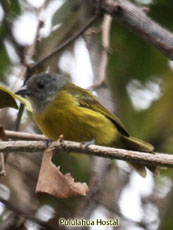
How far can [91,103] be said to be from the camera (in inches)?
146

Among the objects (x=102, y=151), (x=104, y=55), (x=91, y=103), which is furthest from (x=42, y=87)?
(x=102, y=151)

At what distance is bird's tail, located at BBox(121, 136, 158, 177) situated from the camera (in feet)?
10.9

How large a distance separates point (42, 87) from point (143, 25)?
2.01 m

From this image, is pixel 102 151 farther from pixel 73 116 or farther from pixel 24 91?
pixel 24 91

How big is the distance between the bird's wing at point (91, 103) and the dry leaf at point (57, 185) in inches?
57.0

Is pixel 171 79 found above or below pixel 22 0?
below

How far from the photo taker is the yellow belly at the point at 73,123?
335cm

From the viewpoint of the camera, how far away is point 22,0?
379cm

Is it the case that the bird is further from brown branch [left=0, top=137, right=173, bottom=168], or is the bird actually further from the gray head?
brown branch [left=0, top=137, right=173, bottom=168]

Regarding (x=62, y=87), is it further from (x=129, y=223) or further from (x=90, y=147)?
(x=90, y=147)

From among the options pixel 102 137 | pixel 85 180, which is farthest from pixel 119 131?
Result: pixel 85 180

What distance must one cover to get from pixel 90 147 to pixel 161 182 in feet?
5.62

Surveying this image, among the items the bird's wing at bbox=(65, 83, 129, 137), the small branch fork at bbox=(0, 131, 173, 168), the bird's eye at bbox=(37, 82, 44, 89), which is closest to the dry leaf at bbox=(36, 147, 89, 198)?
the small branch fork at bbox=(0, 131, 173, 168)

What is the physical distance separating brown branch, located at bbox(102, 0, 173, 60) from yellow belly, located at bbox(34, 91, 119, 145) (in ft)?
4.54
